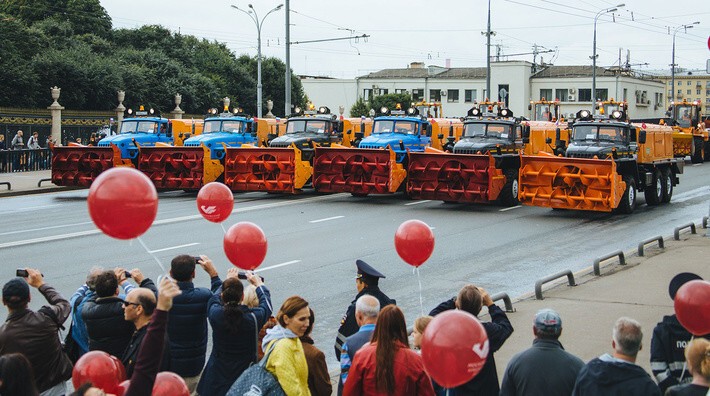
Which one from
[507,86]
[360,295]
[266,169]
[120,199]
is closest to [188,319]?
[360,295]

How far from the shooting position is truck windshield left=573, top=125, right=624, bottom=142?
24.8 metres

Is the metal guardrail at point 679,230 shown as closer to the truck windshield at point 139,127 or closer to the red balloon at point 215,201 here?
the red balloon at point 215,201

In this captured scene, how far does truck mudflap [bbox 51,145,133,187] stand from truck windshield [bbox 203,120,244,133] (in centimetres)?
343

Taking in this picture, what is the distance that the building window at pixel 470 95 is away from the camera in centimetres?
9073

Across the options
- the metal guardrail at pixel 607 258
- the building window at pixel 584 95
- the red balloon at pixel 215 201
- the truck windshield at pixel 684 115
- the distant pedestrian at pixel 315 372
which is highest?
the building window at pixel 584 95

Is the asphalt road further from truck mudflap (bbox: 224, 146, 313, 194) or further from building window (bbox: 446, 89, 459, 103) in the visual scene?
building window (bbox: 446, 89, 459, 103)

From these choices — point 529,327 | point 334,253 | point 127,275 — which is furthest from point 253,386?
point 334,253

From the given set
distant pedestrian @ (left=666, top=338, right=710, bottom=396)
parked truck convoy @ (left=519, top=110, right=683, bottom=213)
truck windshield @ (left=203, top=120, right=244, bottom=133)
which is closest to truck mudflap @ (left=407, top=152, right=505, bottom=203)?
parked truck convoy @ (left=519, top=110, right=683, bottom=213)

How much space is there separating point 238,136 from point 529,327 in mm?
21345

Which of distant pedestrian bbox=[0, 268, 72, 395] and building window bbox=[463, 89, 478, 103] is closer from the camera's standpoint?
distant pedestrian bbox=[0, 268, 72, 395]

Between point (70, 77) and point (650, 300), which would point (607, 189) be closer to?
point (650, 300)

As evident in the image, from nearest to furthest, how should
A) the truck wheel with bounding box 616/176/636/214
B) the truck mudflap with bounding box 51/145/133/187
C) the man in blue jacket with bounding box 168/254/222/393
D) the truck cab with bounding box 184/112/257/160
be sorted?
the man in blue jacket with bounding box 168/254/222/393
the truck wheel with bounding box 616/176/636/214
the truck mudflap with bounding box 51/145/133/187
the truck cab with bounding box 184/112/257/160

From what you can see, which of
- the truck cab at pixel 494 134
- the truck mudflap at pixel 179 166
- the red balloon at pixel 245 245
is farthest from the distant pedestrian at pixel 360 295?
the truck mudflap at pixel 179 166

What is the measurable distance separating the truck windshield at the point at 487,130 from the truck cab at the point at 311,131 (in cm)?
494
